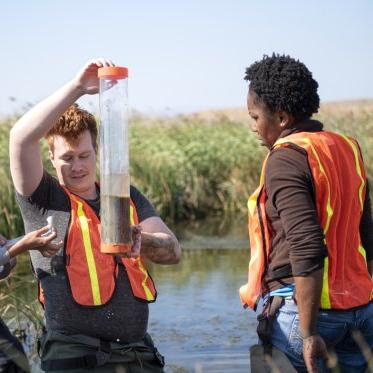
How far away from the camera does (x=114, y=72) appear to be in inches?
147

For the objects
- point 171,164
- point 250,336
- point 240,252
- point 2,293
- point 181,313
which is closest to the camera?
point 2,293

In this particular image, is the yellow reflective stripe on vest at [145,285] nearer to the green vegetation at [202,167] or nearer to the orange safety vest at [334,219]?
the orange safety vest at [334,219]

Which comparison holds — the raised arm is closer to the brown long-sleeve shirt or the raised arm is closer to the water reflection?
the brown long-sleeve shirt

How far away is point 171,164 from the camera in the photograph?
14938 millimetres

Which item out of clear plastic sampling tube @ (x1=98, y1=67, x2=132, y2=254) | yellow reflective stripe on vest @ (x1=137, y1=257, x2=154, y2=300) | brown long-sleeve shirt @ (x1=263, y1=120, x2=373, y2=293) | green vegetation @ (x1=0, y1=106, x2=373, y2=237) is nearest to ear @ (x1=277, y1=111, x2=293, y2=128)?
brown long-sleeve shirt @ (x1=263, y1=120, x2=373, y2=293)

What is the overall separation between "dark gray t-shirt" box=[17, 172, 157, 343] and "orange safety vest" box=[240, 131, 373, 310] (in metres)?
0.52

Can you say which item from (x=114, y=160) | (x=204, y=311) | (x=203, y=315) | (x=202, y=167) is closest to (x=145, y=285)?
(x=114, y=160)

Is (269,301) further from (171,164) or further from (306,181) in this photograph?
(171,164)

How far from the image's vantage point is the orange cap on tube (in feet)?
12.2

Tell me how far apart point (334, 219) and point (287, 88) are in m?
0.57

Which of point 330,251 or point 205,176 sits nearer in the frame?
point 330,251

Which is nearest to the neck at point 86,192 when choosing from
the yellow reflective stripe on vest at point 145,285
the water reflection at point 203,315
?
the yellow reflective stripe on vest at point 145,285

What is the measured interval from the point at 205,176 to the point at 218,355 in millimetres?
8258

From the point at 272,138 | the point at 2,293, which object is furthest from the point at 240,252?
the point at 272,138
